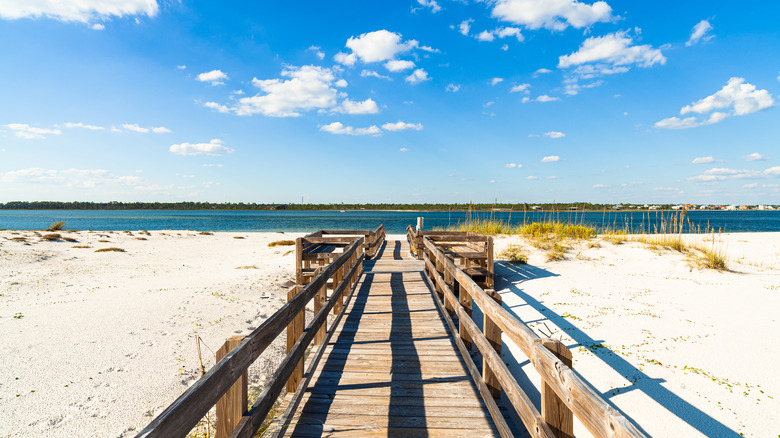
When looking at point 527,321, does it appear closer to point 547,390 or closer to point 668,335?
point 668,335

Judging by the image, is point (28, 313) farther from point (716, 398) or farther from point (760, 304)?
point (760, 304)

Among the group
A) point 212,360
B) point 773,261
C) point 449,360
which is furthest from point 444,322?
point 773,261

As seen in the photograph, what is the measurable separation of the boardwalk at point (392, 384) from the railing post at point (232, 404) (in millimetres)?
859

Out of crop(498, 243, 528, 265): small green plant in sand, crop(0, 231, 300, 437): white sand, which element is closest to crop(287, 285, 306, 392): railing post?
crop(0, 231, 300, 437): white sand

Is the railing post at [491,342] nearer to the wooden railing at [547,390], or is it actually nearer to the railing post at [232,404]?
the wooden railing at [547,390]

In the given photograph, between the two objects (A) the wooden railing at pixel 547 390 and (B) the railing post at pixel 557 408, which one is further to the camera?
(B) the railing post at pixel 557 408

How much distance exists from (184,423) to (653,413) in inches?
205

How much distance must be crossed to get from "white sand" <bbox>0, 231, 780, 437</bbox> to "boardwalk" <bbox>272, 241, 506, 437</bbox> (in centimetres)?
173

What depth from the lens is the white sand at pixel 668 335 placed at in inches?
169

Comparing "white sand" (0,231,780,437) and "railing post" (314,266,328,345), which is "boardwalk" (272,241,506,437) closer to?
"railing post" (314,266,328,345)

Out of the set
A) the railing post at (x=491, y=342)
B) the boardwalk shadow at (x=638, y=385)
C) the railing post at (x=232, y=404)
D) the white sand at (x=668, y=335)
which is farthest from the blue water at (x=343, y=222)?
the railing post at (x=232, y=404)

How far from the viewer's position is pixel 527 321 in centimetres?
756

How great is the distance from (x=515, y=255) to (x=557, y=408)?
11.8 m

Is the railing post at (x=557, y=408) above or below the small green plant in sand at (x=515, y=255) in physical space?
above
